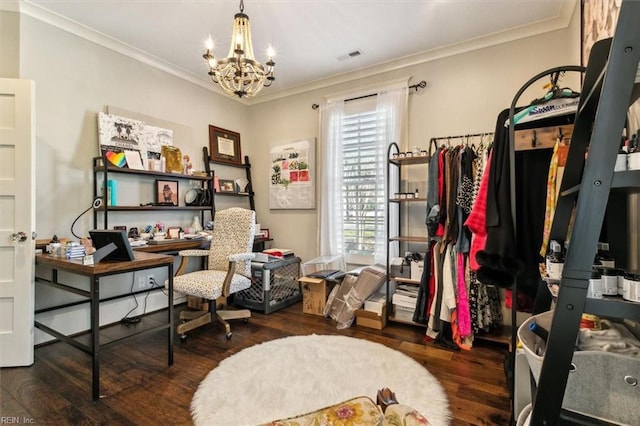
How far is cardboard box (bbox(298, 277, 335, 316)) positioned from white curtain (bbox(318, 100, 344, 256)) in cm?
55

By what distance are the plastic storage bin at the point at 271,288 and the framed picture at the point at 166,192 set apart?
115cm

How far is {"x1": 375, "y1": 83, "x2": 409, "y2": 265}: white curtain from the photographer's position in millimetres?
3271

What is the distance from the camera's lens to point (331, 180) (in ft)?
12.3

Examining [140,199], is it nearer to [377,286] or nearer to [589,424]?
[377,286]

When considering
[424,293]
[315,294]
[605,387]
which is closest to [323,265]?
[315,294]

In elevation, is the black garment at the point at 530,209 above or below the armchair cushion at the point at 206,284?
above

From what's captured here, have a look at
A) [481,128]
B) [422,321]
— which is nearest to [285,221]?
[422,321]

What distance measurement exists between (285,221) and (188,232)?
49.3 inches

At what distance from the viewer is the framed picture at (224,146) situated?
12.9ft

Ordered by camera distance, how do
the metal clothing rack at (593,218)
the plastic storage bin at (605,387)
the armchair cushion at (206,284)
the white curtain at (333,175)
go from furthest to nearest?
the white curtain at (333,175), the armchair cushion at (206,284), the plastic storage bin at (605,387), the metal clothing rack at (593,218)

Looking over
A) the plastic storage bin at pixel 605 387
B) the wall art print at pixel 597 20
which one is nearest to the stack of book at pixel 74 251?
the plastic storage bin at pixel 605 387

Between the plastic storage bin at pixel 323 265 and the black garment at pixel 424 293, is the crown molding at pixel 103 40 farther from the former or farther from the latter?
the black garment at pixel 424 293

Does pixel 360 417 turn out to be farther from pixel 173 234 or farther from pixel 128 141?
pixel 128 141

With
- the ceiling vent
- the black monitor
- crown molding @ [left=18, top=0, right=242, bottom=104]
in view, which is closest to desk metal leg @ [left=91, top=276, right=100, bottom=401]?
the black monitor
